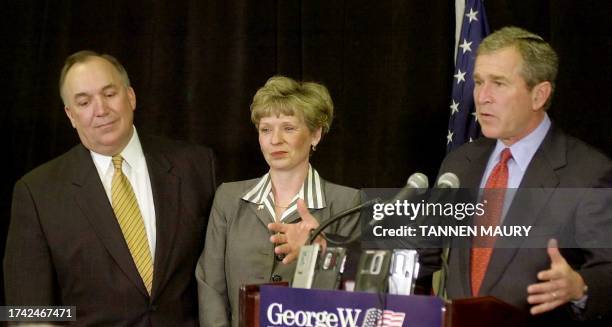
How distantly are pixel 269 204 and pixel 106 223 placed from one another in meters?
0.59

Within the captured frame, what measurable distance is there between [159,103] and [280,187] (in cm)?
124

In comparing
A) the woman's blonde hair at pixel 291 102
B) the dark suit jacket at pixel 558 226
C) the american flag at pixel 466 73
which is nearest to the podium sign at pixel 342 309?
the dark suit jacket at pixel 558 226

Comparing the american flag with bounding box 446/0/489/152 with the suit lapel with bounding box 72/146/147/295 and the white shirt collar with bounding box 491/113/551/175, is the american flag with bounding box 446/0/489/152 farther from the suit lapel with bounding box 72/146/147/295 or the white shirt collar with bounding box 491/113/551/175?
the suit lapel with bounding box 72/146/147/295

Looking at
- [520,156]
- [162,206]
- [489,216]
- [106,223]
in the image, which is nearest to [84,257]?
[106,223]

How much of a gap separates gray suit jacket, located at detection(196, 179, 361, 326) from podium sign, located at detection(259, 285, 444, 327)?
2.90ft

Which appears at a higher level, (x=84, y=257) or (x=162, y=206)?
(x=162, y=206)

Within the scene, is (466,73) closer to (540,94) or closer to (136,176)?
(540,94)

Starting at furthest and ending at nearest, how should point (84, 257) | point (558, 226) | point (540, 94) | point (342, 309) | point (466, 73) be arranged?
point (466, 73), point (84, 257), point (540, 94), point (558, 226), point (342, 309)

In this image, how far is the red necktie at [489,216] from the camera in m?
2.70

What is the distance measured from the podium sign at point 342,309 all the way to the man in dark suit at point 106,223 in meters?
0.97

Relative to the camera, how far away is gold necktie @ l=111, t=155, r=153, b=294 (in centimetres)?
309

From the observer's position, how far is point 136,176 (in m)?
3.20

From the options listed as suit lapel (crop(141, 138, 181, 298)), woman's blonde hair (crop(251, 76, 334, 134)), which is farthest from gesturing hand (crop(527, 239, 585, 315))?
suit lapel (crop(141, 138, 181, 298))

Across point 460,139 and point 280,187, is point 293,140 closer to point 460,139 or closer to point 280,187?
point 280,187
